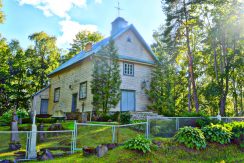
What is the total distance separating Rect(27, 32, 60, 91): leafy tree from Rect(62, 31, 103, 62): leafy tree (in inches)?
101

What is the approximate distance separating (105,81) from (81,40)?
78.2 ft

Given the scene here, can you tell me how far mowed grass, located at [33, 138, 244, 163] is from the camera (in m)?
7.93

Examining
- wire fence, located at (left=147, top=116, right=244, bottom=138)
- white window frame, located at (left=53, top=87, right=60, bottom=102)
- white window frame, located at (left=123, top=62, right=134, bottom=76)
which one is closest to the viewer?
wire fence, located at (left=147, top=116, right=244, bottom=138)

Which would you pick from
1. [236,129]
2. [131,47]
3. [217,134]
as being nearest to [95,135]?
[217,134]

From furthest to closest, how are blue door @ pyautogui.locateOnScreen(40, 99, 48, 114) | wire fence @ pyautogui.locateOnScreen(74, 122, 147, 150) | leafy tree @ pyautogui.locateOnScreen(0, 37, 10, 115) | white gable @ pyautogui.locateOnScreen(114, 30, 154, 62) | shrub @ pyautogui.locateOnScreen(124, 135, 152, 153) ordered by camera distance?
1. leafy tree @ pyautogui.locateOnScreen(0, 37, 10, 115)
2. blue door @ pyautogui.locateOnScreen(40, 99, 48, 114)
3. white gable @ pyautogui.locateOnScreen(114, 30, 154, 62)
4. wire fence @ pyautogui.locateOnScreen(74, 122, 147, 150)
5. shrub @ pyautogui.locateOnScreen(124, 135, 152, 153)

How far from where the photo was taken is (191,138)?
9.62m

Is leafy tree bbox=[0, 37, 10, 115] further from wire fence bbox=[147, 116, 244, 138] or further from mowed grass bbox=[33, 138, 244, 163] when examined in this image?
mowed grass bbox=[33, 138, 244, 163]

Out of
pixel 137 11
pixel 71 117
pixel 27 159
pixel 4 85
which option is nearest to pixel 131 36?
pixel 137 11

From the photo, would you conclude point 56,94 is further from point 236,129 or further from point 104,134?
point 236,129

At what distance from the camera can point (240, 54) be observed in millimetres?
22781

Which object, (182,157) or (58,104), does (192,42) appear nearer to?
(58,104)

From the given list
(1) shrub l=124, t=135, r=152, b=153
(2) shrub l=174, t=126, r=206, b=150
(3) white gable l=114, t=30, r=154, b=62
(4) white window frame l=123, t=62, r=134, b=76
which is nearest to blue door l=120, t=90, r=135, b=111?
(4) white window frame l=123, t=62, r=134, b=76

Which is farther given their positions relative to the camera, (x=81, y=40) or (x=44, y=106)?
(x=81, y=40)

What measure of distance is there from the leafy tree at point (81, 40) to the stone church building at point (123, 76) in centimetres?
1540
